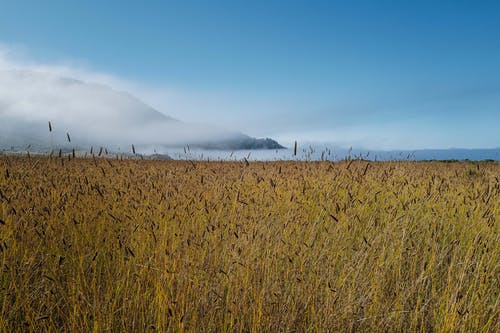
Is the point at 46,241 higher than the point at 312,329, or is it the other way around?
the point at 46,241

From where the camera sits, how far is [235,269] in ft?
7.82

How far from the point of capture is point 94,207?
3504 millimetres

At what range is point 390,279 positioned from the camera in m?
2.71

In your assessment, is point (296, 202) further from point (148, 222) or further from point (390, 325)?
point (390, 325)

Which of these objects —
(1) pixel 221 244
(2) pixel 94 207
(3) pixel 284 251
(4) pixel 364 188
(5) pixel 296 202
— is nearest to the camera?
(3) pixel 284 251

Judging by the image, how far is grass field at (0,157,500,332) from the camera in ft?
Answer: 6.51

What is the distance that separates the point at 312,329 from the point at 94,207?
2.53 metres

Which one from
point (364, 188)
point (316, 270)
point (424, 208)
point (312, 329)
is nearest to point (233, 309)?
point (312, 329)

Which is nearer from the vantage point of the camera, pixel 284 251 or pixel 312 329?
pixel 312 329

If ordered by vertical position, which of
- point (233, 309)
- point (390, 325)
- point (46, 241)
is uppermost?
point (46, 241)

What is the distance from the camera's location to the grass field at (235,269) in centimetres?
198

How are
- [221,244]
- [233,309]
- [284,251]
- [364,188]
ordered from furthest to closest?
[364,188] → [221,244] → [284,251] → [233,309]

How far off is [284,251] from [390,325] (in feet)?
2.82

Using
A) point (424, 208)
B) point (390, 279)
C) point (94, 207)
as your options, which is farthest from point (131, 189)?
point (424, 208)
